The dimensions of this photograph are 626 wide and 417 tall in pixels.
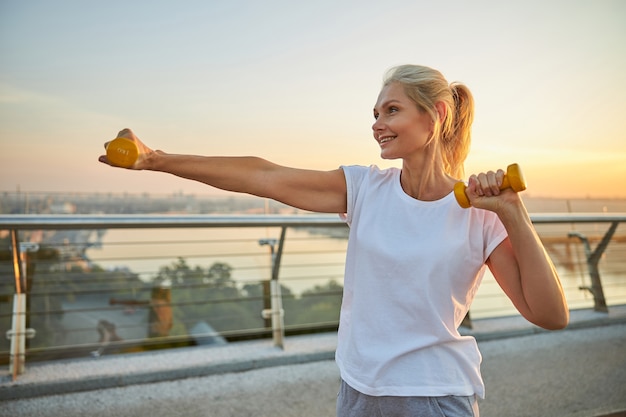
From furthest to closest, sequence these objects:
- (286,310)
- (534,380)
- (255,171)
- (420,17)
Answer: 1. (420,17)
2. (286,310)
3. (534,380)
4. (255,171)

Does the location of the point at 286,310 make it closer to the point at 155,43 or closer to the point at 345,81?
the point at 345,81

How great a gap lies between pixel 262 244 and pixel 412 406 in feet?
8.05

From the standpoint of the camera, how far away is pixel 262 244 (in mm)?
3633

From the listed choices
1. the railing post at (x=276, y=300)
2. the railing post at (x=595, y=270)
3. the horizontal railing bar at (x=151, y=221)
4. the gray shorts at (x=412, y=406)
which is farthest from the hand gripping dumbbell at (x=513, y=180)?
the railing post at (x=595, y=270)

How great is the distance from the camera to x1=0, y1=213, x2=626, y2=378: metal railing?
297 centimetres

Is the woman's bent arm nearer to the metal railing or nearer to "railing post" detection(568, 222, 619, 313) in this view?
the metal railing

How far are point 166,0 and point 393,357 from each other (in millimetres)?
4822

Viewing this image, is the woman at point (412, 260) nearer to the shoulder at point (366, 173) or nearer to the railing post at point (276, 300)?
the shoulder at point (366, 173)

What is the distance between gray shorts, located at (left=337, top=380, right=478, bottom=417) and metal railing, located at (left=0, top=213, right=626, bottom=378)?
82.6 inches

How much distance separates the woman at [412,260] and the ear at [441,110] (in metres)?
0.02

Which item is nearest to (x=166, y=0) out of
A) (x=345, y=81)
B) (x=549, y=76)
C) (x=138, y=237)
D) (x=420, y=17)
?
(x=345, y=81)

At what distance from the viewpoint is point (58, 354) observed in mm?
3225

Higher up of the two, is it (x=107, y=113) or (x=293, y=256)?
(x=107, y=113)

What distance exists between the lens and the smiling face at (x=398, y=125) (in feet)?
4.61
